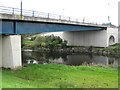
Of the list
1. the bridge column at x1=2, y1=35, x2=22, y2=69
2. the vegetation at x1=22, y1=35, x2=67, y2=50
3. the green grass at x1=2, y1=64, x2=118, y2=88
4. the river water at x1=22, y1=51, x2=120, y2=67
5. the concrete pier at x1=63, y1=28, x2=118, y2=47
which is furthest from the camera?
the concrete pier at x1=63, y1=28, x2=118, y2=47

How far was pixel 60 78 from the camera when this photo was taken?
28922 mm

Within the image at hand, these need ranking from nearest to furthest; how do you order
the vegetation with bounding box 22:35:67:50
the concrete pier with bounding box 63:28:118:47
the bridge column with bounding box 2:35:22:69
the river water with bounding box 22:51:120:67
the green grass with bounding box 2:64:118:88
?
the green grass with bounding box 2:64:118:88, the bridge column with bounding box 2:35:22:69, the river water with bounding box 22:51:120:67, the vegetation with bounding box 22:35:67:50, the concrete pier with bounding box 63:28:118:47

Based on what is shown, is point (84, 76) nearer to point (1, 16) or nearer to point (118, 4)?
point (1, 16)

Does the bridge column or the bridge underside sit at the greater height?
the bridge underside

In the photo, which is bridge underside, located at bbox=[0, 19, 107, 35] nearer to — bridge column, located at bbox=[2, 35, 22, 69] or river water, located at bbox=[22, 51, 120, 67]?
bridge column, located at bbox=[2, 35, 22, 69]

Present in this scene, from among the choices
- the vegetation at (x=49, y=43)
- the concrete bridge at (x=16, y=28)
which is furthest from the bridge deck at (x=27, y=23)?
the vegetation at (x=49, y=43)

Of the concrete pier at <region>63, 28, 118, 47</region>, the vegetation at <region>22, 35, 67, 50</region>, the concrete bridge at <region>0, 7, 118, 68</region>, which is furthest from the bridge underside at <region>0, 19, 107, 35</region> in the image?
the concrete pier at <region>63, 28, 118, 47</region>

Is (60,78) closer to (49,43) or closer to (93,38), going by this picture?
(49,43)

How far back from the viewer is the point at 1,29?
31.5m

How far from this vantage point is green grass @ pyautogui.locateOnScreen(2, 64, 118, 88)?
→ 987 inches

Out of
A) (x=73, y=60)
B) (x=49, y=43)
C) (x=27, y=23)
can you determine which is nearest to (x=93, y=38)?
(x=49, y=43)

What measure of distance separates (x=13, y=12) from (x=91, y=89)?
1516 centimetres

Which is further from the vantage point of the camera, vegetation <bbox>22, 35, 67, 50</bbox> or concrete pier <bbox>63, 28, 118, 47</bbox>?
concrete pier <bbox>63, 28, 118, 47</bbox>

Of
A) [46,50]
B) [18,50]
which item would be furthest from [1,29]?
[46,50]
